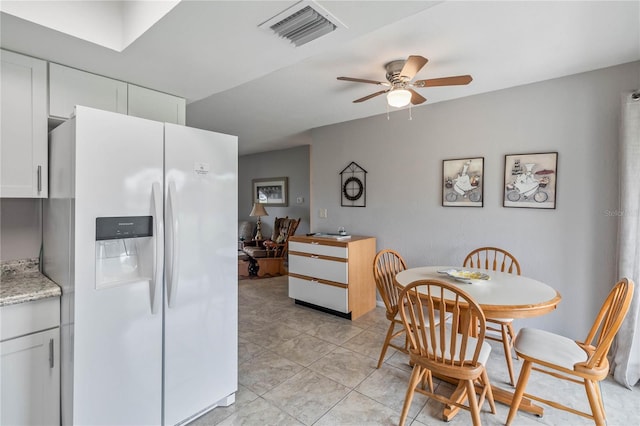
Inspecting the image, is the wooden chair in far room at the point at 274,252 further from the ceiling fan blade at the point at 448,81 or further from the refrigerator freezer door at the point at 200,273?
the ceiling fan blade at the point at 448,81

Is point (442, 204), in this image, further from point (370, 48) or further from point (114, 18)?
point (114, 18)

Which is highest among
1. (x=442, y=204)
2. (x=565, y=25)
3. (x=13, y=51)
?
(x=565, y=25)

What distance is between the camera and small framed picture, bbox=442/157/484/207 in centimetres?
304

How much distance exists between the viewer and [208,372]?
1.86 meters

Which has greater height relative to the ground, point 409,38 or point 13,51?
point 409,38

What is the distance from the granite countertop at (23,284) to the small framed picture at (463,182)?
3263mm

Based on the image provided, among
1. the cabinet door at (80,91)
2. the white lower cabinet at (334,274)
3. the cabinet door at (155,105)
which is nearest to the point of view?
the cabinet door at (80,91)

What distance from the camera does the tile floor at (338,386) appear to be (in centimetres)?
185

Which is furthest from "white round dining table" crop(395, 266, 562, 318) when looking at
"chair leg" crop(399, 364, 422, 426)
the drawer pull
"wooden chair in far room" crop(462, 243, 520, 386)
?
the drawer pull

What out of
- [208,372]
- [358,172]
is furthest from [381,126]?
[208,372]

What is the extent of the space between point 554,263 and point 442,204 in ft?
3.63

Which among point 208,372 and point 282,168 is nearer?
point 208,372

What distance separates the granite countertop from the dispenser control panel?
18.1 inches

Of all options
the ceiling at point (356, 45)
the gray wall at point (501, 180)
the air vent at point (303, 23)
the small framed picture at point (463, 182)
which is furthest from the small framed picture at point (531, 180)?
the air vent at point (303, 23)
